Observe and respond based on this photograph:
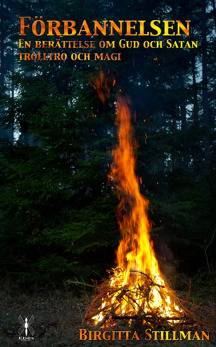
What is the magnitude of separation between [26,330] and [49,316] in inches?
54.2

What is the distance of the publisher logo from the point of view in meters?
8.16

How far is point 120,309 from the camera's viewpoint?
8828mm

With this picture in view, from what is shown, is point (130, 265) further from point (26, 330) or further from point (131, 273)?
point (26, 330)

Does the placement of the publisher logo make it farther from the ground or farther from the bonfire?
the bonfire

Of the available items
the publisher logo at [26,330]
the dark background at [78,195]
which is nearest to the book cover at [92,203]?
the dark background at [78,195]

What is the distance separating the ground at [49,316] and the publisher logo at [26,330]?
85 mm

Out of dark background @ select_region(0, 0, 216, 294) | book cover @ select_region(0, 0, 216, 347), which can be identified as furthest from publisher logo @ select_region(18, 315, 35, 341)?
dark background @ select_region(0, 0, 216, 294)

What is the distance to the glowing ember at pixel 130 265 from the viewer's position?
874 cm

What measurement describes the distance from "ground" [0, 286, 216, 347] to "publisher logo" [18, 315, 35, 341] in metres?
0.09

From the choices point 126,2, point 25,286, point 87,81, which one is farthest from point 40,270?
point 126,2

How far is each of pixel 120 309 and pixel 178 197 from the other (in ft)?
17.8

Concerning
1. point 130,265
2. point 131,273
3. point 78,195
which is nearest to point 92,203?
point 78,195

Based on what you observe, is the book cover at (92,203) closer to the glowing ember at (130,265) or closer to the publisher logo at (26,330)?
the glowing ember at (130,265)

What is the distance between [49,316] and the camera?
9.87 meters
